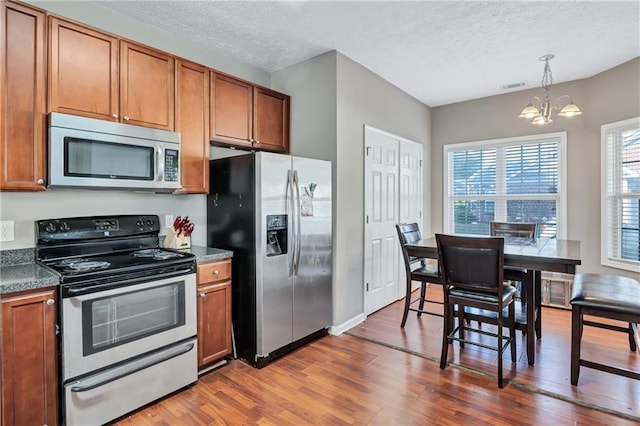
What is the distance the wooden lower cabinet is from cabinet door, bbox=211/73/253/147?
114 cm

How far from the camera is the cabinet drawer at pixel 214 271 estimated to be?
8.02 ft

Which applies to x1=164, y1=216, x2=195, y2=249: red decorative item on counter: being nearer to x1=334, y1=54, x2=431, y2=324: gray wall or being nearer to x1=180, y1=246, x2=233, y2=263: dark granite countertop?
x1=180, y1=246, x2=233, y2=263: dark granite countertop

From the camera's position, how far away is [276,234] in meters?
2.75

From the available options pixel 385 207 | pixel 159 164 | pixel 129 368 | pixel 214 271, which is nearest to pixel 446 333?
pixel 385 207

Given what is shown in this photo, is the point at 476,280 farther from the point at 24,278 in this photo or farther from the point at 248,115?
the point at 24,278

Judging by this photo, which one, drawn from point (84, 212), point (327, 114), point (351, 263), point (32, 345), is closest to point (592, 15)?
point (327, 114)

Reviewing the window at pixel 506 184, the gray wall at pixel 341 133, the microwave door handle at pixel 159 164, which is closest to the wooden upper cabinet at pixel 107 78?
the microwave door handle at pixel 159 164

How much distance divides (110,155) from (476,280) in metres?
2.68

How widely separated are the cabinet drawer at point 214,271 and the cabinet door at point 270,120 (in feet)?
4.08

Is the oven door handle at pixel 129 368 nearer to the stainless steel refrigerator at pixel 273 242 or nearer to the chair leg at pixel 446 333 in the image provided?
the stainless steel refrigerator at pixel 273 242

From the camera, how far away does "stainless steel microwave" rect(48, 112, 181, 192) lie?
200 centimetres

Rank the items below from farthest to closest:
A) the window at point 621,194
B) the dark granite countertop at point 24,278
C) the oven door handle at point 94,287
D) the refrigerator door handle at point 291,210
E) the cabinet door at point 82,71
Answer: the window at point 621,194 → the refrigerator door handle at point 291,210 → the cabinet door at point 82,71 → the oven door handle at point 94,287 → the dark granite countertop at point 24,278

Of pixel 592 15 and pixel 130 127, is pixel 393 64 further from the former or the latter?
pixel 130 127

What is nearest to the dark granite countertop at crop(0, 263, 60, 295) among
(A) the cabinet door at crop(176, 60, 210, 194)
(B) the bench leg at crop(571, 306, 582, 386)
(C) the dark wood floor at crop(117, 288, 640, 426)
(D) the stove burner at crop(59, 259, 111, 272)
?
(D) the stove burner at crop(59, 259, 111, 272)
